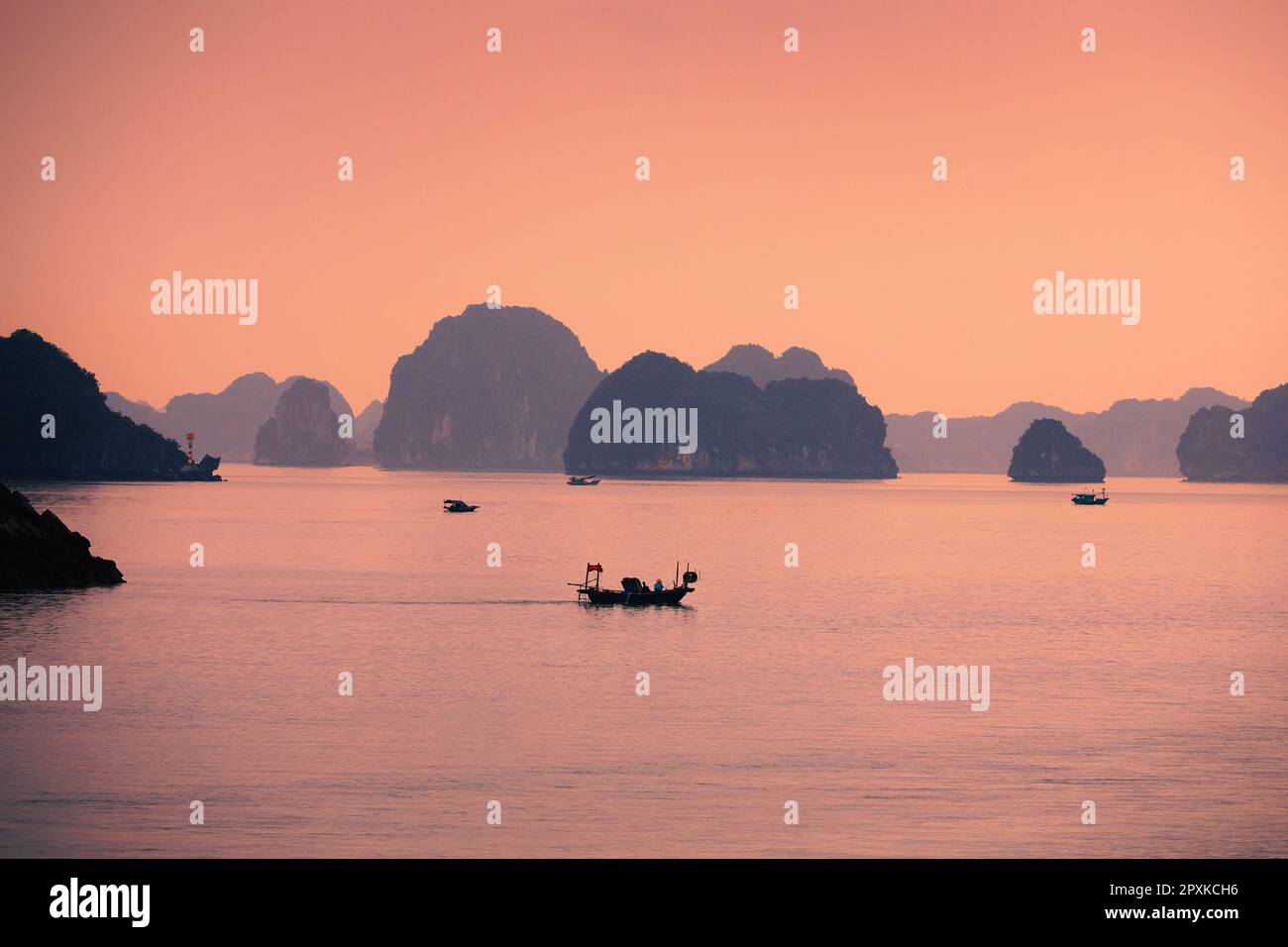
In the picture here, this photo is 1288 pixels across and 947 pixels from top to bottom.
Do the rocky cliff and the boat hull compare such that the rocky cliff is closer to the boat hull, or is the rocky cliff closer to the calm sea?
the calm sea

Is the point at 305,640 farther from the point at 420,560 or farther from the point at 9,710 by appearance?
the point at 420,560

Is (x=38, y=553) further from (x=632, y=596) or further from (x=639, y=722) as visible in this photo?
(x=639, y=722)

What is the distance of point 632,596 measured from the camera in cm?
7412

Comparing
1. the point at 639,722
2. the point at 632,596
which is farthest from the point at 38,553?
the point at 639,722

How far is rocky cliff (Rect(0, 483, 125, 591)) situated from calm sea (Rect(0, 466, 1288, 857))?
8.48 feet

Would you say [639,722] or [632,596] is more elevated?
[632,596]

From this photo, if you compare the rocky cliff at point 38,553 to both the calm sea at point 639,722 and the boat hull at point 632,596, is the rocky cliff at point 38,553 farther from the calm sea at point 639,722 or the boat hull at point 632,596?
the boat hull at point 632,596

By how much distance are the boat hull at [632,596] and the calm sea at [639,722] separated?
32.5 inches

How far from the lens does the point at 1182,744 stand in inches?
1547

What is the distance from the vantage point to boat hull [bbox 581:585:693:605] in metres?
73.4

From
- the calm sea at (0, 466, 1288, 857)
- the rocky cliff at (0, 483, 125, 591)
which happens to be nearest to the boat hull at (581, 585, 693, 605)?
the calm sea at (0, 466, 1288, 857)

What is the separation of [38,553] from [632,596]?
115 feet

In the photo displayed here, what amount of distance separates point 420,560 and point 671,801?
82183mm

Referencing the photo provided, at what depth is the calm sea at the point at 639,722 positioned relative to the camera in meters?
29.0
